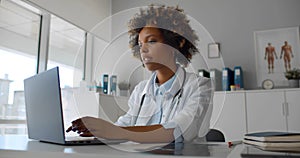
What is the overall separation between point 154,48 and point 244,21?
2.76 m

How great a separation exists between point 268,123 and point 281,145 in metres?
2.22

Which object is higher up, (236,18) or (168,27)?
(236,18)

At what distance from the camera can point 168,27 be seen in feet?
2.86

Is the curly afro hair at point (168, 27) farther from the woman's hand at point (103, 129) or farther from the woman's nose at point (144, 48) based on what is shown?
the woman's hand at point (103, 129)

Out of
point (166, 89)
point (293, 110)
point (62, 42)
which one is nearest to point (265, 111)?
point (293, 110)

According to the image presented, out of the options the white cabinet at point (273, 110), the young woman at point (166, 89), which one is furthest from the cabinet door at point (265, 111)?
the young woman at point (166, 89)

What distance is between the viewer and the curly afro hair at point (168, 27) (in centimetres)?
87

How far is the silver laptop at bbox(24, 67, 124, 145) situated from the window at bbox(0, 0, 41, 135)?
A: 1.82 meters

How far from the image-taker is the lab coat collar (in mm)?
983

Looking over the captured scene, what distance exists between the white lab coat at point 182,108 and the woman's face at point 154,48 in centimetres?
12

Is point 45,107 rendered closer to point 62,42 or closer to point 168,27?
point 168,27

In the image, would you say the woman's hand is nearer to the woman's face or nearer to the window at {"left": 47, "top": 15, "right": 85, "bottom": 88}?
the woman's face

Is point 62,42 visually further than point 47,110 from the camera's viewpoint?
Yes

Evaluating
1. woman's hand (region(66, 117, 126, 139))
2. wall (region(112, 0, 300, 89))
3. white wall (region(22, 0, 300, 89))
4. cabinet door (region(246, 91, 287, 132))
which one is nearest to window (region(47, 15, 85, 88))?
white wall (region(22, 0, 300, 89))
